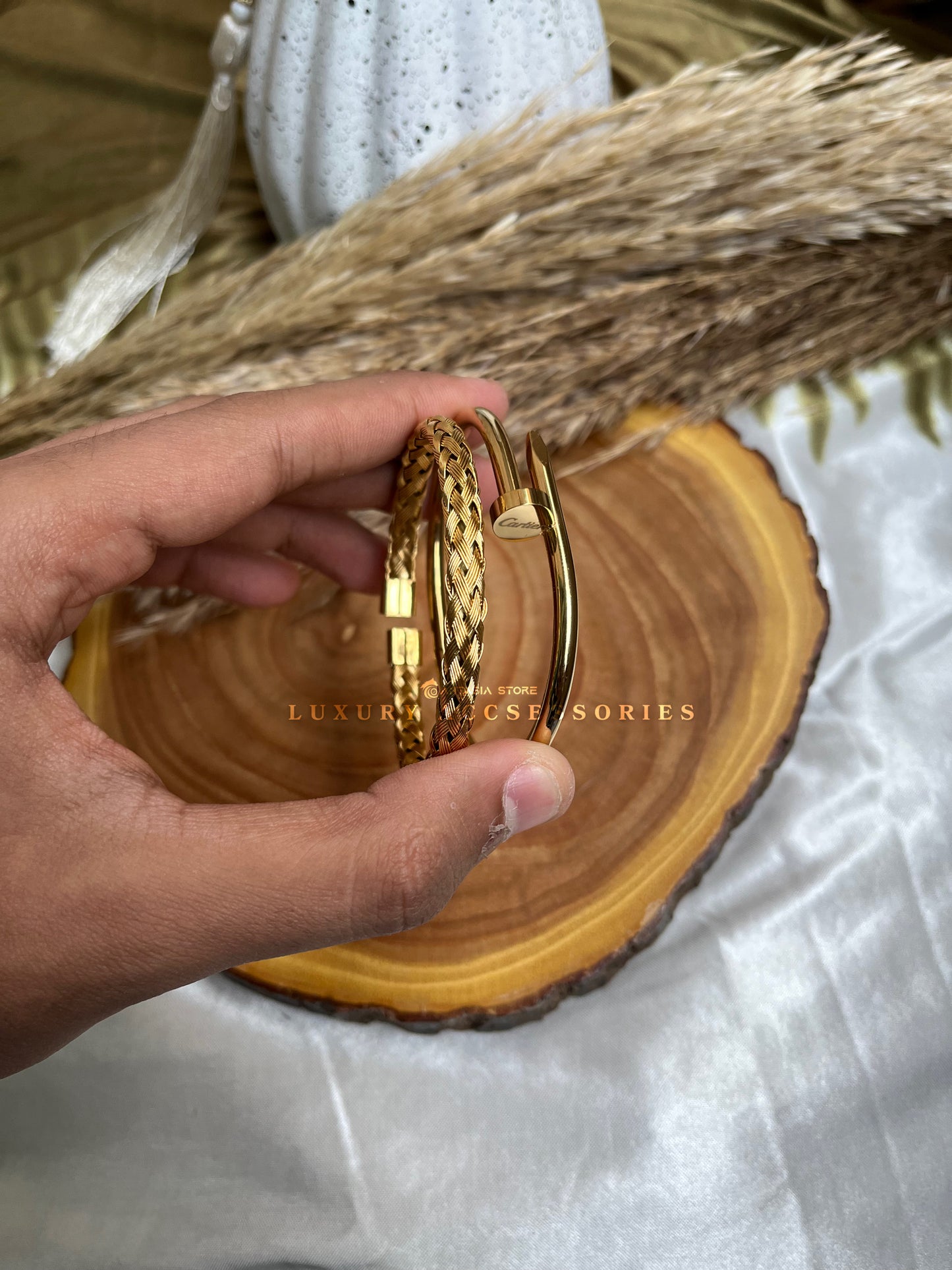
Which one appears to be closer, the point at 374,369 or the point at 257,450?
the point at 257,450

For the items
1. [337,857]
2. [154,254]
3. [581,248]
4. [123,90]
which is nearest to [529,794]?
[337,857]

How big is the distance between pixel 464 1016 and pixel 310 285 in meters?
0.51

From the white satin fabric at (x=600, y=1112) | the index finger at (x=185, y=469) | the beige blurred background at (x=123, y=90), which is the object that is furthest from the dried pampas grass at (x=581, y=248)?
the white satin fabric at (x=600, y=1112)

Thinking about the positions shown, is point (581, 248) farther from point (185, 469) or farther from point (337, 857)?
point (337, 857)

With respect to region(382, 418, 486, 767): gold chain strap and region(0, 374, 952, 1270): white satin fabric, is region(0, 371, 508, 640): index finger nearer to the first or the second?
region(382, 418, 486, 767): gold chain strap

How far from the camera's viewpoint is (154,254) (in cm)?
87

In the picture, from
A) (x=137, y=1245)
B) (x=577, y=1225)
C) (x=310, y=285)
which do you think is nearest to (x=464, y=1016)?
(x=577, y=1225)

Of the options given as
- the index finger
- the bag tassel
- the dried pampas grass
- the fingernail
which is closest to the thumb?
the fingernail

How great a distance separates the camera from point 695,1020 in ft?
2.20

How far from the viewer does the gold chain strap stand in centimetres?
56

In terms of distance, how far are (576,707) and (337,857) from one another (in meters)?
0.28

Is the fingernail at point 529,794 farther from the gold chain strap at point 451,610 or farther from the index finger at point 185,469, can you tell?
the index finger at point 185,469

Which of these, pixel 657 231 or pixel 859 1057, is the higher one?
pixel 657 231

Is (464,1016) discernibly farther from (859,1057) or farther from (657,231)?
(657,231)
